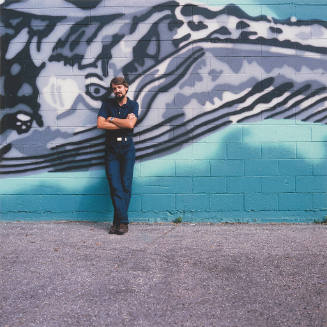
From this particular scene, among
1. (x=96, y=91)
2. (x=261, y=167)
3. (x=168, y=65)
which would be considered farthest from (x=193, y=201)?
(x=96, y=91)

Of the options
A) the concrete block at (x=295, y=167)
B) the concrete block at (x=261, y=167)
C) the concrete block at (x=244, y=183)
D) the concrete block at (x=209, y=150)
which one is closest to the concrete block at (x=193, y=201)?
the concrete block at (x=244, y=183)

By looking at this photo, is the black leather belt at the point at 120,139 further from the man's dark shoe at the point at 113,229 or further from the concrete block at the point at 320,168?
the concrete block at the point at 320,168

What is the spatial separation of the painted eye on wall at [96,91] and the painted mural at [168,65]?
0.01m

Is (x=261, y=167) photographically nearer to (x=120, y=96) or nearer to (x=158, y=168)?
(x=158, y=168)

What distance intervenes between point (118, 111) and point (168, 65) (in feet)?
3.05

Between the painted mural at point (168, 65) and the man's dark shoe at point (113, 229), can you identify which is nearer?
the man's dark shoe at point (113, 229)

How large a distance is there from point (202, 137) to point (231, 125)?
15.8 inches

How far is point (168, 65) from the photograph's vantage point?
5.49m

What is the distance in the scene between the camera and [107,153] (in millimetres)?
5223

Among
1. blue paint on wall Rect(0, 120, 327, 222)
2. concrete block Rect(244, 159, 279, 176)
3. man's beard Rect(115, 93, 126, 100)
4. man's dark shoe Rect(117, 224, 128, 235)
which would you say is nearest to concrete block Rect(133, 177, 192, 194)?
blue paint on wall Rect(0, 120, 327, 222)

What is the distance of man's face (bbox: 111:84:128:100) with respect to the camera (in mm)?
5012

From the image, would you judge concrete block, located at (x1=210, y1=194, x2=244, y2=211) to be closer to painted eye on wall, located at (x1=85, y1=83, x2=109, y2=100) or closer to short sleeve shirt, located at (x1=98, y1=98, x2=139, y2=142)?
short sleeve shirt, located at (x1=98, y1=98, x2=139, y2=142)

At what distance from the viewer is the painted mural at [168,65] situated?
5488 mm

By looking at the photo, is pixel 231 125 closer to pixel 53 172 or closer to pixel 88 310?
pixel 53 172
